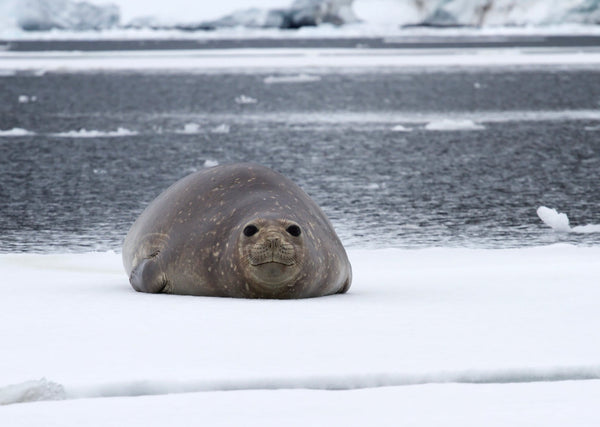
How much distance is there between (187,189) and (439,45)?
40316 mm

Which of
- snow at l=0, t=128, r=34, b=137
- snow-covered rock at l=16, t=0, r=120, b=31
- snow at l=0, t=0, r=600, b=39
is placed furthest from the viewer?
snow at l=0, t=0, r=600, b=39

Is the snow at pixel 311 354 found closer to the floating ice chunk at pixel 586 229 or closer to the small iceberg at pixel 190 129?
the floating ice chunk at pixel 586 229

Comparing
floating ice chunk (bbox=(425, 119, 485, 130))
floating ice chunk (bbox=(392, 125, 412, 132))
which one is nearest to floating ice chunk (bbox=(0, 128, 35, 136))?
floating ice chunk (bbox=(392, 125, 412, 132))

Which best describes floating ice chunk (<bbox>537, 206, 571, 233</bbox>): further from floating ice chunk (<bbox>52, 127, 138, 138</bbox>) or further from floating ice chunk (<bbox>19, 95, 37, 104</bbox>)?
floating ice chunk (<bbox>19, 95, 37, 104</bbox>)

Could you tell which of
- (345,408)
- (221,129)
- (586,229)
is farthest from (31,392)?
(221,129)

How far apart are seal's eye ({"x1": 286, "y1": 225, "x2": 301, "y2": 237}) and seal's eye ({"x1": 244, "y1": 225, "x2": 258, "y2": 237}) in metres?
0.12

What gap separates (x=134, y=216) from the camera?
765 cm

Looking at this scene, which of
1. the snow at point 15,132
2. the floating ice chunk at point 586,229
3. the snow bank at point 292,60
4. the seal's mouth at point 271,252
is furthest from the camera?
the snow bank at point 292,60

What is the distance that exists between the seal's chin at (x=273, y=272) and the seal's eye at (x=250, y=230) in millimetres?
114

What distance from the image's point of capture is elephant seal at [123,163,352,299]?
418cm

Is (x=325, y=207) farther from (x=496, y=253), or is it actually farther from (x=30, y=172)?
(x=30, y=172)

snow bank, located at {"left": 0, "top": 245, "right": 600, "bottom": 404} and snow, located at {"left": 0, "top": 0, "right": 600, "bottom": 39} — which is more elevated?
snow bank, located at {"left": 0, "top": 245, "right": 600, "bottom": 404}

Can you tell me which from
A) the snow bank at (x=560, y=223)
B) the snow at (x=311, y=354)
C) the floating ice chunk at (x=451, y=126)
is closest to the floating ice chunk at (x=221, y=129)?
the floating ice chunk at (x=451, y=126)

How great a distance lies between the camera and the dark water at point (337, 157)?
731cm
